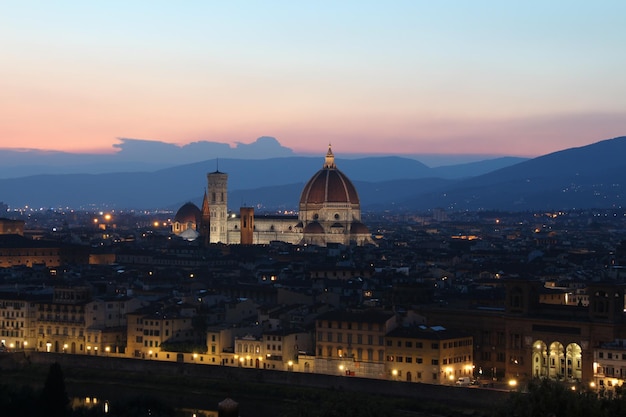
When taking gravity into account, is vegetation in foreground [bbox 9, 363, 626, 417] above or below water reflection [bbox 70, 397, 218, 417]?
above

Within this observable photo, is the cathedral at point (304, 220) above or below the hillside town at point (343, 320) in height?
above

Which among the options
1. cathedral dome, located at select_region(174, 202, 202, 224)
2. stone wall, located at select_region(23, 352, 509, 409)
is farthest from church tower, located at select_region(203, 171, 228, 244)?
stone wall, located at select_region(23, 352, 509, 409)

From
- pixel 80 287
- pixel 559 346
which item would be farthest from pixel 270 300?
pixel 559 346

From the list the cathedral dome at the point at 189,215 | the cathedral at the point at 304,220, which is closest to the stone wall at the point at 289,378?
the cathedral at the point at 304,220

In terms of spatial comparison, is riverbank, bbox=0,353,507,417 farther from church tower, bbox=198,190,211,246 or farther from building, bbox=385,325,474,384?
church tower, bbox=198,190,211,246

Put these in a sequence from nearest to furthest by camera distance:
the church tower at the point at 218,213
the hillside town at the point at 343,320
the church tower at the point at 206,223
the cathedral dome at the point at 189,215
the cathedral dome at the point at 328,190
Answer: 1. the hillside town at the point at 343,320
2. the church tower at the point at 206,223
3. the cathedral dome at the point at 328,190
4. the church tower at the point at 218,213
5. the cathedral dome at the point at 189,215

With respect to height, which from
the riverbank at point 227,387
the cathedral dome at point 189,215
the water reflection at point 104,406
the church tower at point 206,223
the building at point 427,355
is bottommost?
the water reflection at point 104,406

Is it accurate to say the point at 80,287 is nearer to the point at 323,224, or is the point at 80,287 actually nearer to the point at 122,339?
the point at 122,339

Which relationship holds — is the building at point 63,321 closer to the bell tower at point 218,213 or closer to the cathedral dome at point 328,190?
the cathedral dome at point 328,190
